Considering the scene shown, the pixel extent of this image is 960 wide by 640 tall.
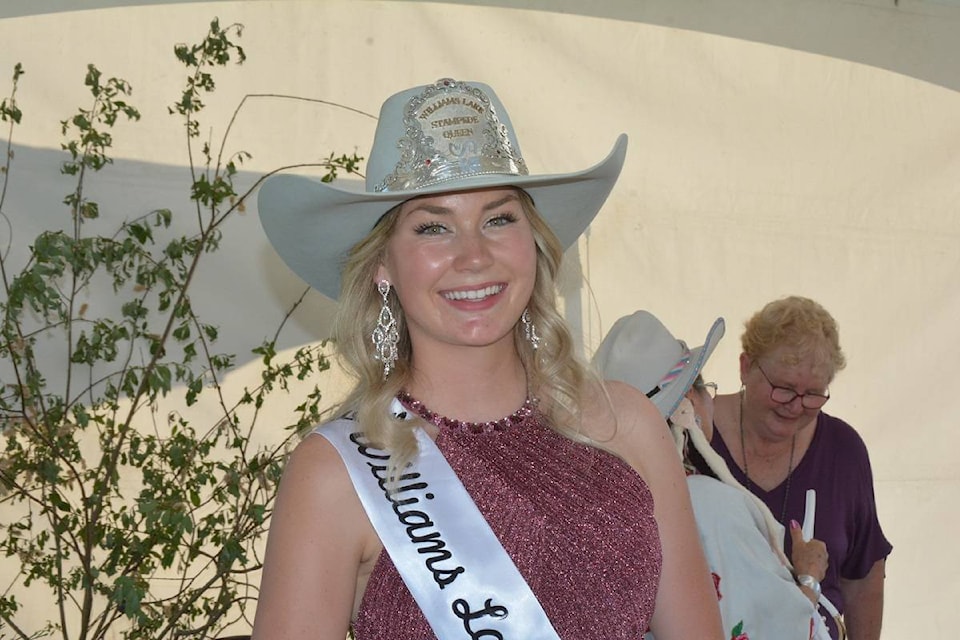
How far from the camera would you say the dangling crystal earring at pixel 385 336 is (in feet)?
5.74

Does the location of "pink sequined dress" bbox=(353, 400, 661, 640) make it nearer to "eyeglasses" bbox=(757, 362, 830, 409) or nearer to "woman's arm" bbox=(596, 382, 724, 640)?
"woman's arm" bbox=(596, 382, 724, 640)

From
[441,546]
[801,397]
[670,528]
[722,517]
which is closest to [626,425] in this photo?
[670,528]

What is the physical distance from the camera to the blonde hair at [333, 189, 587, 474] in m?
1.70

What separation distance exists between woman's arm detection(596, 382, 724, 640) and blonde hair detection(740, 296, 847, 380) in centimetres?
114

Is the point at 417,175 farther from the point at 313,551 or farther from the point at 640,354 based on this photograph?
the point at 640,354

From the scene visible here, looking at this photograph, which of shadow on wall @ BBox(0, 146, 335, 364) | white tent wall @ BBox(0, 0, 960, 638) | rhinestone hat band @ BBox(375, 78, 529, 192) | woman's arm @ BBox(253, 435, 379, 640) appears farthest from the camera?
white tent wall @ BBox(0, 0, 960, 638)

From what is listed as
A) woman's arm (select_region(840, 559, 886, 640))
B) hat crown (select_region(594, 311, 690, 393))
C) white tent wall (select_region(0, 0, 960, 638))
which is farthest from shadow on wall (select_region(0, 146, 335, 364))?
woman's arm (select_region(840, 559, 886, 640))

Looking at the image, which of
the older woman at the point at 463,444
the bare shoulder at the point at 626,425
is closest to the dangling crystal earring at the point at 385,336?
the older woman at the point at 463,444

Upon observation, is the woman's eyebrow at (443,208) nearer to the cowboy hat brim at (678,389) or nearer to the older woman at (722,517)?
the older woman at (722,517)

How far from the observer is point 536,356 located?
5.95 feet

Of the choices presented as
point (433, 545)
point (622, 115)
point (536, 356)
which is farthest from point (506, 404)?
point (622, 115)

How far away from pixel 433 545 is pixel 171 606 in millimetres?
1343

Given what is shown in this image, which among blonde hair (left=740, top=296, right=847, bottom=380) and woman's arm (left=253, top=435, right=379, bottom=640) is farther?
blonde hair (left=740, top=296, right=847, bottom=380)

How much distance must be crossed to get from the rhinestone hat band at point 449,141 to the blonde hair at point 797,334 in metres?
1.33
